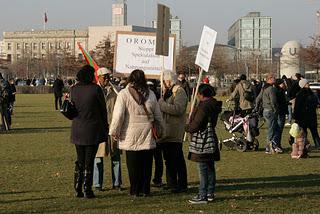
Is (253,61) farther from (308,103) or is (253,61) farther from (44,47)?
(308,103)

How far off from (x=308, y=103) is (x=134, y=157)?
6.83 metres

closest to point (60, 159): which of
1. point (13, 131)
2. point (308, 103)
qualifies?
Answer: point (308, 103)

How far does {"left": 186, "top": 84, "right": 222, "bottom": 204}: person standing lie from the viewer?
28.3 ft

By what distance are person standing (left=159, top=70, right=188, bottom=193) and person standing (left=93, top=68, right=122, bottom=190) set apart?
28.9 inches

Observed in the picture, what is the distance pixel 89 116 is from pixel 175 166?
1668 mm

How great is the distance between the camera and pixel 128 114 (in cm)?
888

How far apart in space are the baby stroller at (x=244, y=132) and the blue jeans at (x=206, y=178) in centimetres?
630

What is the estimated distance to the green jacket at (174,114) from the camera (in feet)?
30.7

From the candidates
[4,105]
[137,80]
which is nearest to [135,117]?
[137,80]

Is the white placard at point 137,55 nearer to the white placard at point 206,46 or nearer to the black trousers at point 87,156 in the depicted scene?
the white placard at point 206,46

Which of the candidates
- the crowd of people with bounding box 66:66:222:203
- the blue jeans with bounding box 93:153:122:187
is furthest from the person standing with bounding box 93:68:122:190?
the crowd of people with bounding box 66:66:222:203

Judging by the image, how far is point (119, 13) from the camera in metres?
136

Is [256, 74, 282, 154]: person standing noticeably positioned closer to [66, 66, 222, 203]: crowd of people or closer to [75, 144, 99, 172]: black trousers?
[66, 66, 222, 203]: crowd of people

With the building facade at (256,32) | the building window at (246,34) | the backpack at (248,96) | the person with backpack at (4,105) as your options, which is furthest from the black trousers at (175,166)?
the building window at (246,34)
